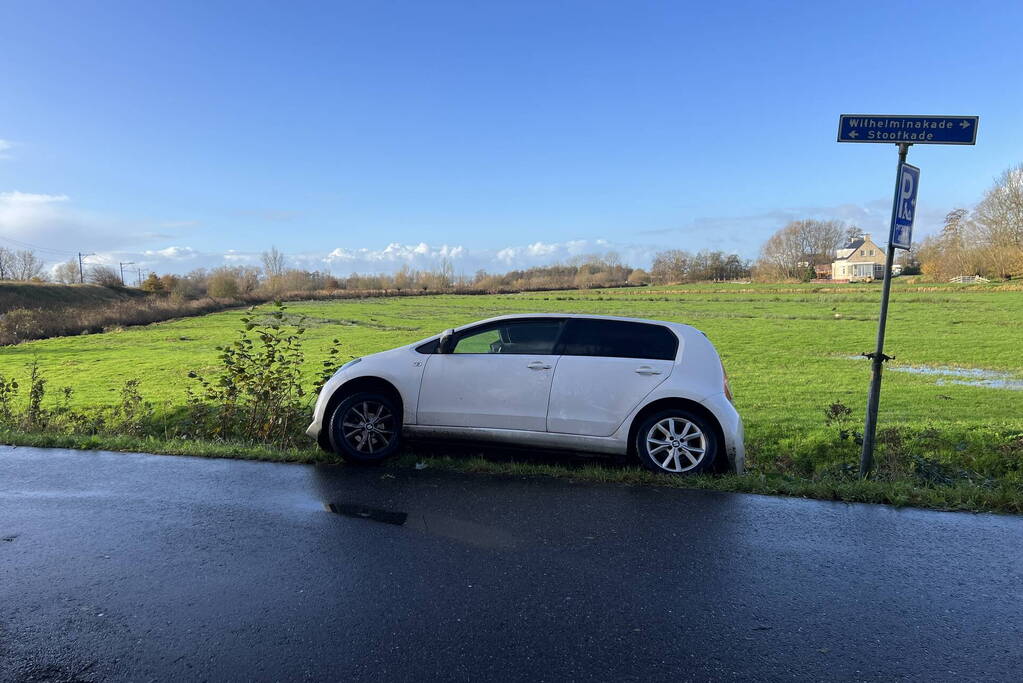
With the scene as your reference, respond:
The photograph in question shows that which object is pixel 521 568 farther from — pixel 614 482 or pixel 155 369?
pixel 155 369

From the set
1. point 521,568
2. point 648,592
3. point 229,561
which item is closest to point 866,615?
point 648,592

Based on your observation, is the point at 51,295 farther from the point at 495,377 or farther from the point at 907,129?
the point at 907,129

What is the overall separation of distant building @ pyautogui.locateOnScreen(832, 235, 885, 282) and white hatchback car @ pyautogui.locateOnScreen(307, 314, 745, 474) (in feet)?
435

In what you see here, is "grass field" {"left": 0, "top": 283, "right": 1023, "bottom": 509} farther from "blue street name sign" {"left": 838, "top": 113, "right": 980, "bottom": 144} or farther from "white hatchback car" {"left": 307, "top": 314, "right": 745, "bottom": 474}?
"blue street name sign" {"left": 838, "top": 113, "right": 980, "bottom": 144}

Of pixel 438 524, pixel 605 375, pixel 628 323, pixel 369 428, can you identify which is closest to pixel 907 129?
pixel 628 323

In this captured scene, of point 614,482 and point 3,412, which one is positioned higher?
point 614,482

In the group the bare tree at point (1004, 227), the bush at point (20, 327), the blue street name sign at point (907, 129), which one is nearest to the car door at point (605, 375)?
the blue street name sign at point (907, 129)

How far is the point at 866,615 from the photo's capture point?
3.42 meters

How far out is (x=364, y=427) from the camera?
662 centimetres

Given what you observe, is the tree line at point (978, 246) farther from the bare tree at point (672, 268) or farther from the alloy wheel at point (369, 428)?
the alloy wheel at point (369, 428)

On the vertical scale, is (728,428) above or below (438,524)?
above

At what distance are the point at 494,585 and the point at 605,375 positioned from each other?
285cm

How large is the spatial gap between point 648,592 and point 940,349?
97.5ft

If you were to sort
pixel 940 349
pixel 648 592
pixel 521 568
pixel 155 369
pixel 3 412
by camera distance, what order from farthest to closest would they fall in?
pixel 940 349, pixel 155 369, pixel 3 412, pixel 521 568, pixel 648 592
